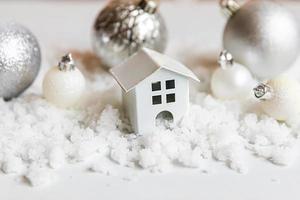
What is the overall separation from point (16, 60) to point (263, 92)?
1.21 feet

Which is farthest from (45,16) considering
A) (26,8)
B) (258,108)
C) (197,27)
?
(258,108)

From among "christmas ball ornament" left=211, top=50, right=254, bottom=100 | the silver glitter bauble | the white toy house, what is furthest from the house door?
the silver glitter bauble

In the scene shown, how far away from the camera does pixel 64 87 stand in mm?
892

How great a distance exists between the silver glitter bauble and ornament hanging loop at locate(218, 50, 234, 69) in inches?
11.4

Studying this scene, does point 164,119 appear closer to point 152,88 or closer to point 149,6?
point 152,88

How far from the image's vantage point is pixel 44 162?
772 mm

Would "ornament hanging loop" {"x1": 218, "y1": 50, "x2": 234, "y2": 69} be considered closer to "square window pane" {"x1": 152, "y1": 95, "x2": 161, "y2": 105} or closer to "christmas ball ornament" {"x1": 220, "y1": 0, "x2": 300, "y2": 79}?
"christmas ball ornament" {"x1": 220, "y1": 0, "x2": 300, "y2": 79}

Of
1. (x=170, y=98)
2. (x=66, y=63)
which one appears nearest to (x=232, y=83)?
(x=170, y=98)

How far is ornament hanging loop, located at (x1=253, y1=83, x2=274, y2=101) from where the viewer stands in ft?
2.79

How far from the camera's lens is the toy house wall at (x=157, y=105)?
0.82 meters

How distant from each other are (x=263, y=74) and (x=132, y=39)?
0.23 m

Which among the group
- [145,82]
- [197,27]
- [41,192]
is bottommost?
[41,192]

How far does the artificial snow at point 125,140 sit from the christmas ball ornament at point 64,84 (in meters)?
0.01

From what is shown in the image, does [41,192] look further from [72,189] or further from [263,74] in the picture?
[263,74]
